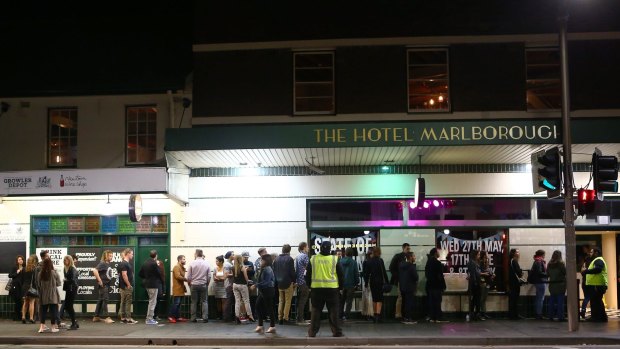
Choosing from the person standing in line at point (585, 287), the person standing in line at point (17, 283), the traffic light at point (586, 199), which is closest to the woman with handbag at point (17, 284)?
the person standing in line at point (17, 283)

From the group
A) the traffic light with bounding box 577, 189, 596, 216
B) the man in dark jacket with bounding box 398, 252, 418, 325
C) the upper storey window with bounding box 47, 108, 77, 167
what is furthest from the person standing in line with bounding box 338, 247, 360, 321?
the upper storey window with bounding box 47, 108, 77, 167

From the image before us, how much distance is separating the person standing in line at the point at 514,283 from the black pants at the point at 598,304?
5.57 feet

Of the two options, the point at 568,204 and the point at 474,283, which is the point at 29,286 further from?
the point at 568,204

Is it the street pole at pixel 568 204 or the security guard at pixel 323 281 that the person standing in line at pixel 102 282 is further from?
the street pole at pixel 568 204

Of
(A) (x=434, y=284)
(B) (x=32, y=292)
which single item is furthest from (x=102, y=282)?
(A) (x=434, y=284)

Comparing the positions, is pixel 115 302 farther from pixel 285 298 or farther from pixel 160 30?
pixel 160 30

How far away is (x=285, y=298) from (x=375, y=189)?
3721 mm

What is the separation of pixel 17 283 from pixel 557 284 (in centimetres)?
1368

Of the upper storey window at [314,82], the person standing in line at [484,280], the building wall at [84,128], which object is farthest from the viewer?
the building wall at [84,128]

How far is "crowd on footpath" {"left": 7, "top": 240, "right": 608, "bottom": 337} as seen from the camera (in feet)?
55.3

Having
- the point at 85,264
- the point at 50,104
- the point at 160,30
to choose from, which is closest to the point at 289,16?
the point at 160,30

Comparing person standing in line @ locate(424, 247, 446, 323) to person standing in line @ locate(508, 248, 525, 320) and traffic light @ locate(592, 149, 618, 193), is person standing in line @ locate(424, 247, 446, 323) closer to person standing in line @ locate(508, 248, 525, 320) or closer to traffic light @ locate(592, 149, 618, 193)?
person standing in line @ locate(508, 248, 525, 320)

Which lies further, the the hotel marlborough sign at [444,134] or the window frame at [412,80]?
the window frame at [412,80]

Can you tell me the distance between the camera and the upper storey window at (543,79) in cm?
1808
